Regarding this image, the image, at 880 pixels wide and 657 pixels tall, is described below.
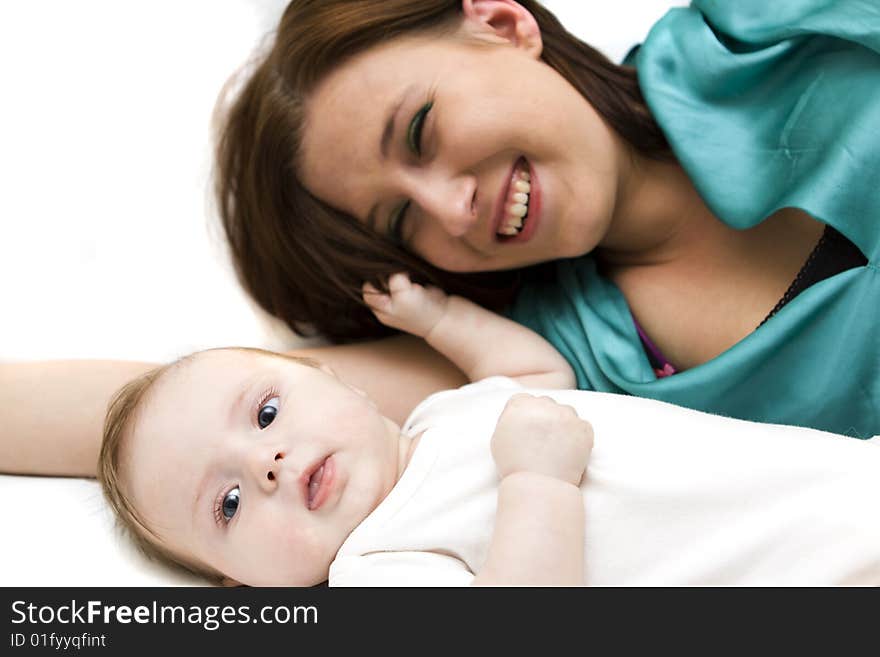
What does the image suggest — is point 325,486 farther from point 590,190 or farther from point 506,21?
point 506,21

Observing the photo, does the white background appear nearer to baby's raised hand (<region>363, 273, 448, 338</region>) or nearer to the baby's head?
baby's raised hand (<region>363, 273, 448, 338</region>)

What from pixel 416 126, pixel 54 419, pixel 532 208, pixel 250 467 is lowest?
pixel 54 419

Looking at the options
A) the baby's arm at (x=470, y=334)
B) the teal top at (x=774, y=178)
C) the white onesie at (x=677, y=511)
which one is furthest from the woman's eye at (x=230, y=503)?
the teal top at (x=774, y=178)

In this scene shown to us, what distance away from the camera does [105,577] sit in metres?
1.12

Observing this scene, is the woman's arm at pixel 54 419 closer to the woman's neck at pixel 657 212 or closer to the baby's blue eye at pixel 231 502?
the baby's blue eye at pixel 231 502

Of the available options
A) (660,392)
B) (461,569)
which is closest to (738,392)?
(660,392)

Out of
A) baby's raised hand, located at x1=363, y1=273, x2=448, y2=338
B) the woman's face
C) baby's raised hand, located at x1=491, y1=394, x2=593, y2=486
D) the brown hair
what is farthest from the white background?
baby's raised hand, located at x1=491, y1=394, x2=593, y2=486

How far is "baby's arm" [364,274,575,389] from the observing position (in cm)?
138

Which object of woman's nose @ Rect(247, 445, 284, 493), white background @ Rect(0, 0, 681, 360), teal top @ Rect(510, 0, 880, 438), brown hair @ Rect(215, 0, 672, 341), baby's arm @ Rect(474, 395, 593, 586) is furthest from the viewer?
white background @ Rect(0, 0, 681, 360)

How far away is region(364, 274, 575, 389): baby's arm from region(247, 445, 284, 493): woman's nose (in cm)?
41

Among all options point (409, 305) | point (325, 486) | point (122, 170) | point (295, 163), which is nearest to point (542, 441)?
point (325, 486)

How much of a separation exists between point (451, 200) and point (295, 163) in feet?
0.79

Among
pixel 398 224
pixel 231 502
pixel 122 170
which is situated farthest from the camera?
pixel 122 170

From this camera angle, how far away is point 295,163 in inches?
54.3
